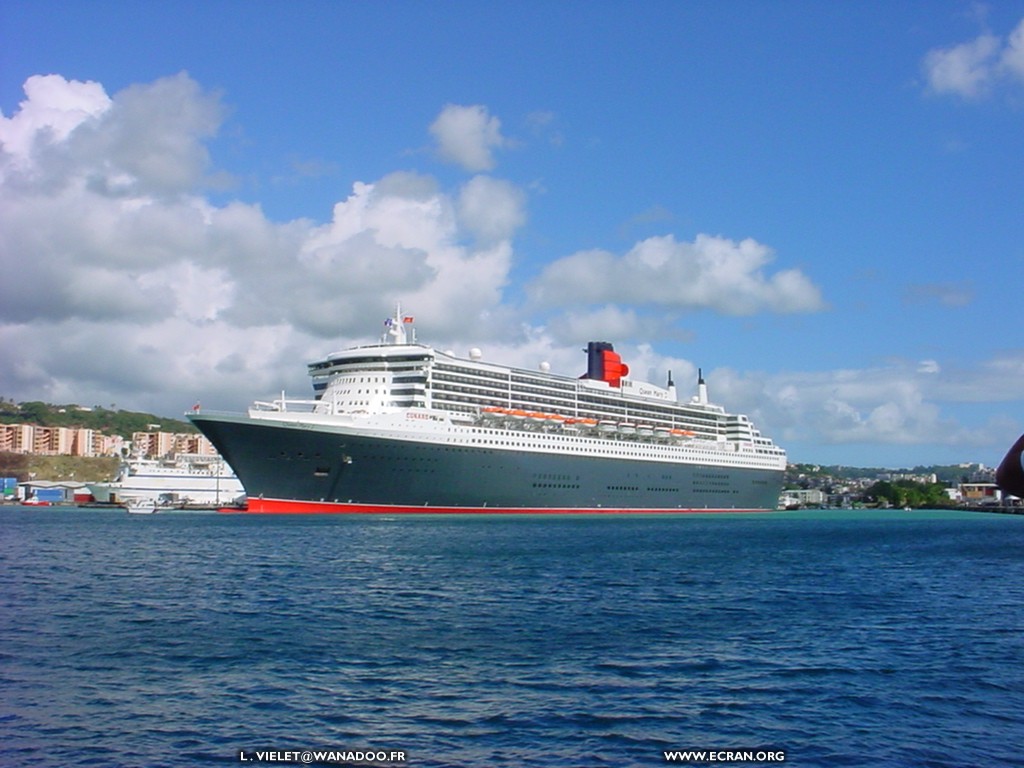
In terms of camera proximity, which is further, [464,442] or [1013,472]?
[464,442]

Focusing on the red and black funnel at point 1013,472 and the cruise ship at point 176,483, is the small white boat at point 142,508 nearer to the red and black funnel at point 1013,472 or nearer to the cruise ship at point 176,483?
the cruise ship at point 176,483

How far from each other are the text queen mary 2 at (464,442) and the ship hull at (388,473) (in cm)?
8

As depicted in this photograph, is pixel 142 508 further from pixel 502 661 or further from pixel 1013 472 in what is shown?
pixel 1013 472

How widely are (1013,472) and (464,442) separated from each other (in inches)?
1689

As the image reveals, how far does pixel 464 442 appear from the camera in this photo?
59.6m

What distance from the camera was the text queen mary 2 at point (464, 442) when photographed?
5462cm

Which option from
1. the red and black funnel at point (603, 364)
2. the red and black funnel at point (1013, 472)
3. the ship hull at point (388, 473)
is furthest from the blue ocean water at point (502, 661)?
the red and black funnel at point (603, 364)

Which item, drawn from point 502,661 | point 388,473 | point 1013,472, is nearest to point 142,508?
point 388,473

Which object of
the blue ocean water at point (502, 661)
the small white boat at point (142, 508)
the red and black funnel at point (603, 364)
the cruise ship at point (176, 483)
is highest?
the red and black funnel at point (603, 364)

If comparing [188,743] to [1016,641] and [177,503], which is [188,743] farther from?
[177,503]

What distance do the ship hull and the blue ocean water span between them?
20.6 meters

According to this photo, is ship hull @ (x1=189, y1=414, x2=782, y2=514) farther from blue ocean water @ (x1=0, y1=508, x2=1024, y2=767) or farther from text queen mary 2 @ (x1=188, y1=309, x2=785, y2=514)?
blue ocean water @ (x1=0, y1=508, x2=1024, y2=767)

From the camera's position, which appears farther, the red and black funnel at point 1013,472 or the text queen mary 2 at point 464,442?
the text queen mary 2 at point 464,442

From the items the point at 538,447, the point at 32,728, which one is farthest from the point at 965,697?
the point at 538,447
